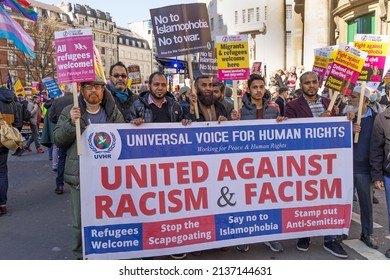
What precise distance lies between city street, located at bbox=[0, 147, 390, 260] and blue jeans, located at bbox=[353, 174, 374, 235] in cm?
26

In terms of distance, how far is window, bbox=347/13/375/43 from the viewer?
16484mm

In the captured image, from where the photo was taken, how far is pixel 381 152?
451cm

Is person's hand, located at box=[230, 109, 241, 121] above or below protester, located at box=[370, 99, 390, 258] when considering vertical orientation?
above

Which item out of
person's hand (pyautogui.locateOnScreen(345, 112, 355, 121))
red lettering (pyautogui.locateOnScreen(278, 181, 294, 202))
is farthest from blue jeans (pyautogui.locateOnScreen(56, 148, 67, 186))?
person's hand (pyautogui.locateOnScreen(345, 112, 355, 121))

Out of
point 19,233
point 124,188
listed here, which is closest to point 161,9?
point 124,188

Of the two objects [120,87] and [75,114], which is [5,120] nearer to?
[120,87]

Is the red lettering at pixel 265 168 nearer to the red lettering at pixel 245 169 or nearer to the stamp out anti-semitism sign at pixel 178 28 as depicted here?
the red lettering at pixel 245 169

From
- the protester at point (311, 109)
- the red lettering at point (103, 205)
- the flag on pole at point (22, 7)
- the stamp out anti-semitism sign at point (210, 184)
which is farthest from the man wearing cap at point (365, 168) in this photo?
the flag on pole at point (22, 7)

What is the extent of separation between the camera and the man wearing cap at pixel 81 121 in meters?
3.95

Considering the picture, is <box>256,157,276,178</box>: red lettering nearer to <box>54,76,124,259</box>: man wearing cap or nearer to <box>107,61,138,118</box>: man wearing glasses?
<box>54,76,124,259</box>: man wearing cap

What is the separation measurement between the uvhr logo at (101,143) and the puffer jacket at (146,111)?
1.94ft

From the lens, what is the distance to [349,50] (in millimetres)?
4727
